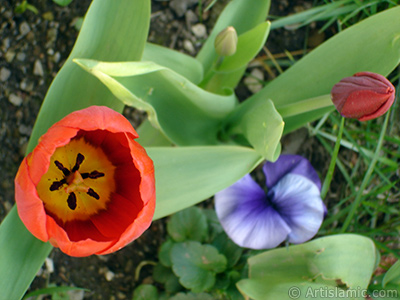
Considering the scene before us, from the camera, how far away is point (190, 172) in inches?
31.4

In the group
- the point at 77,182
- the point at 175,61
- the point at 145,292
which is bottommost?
the point at 145,292

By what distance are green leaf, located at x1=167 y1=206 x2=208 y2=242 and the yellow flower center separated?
0.32 metres

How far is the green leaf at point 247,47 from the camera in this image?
0.84 meters

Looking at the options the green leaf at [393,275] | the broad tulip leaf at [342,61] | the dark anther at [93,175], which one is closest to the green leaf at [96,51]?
the dark anther at [93,175]

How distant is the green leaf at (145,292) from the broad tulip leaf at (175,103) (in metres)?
0.42

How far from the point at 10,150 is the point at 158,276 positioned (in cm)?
51

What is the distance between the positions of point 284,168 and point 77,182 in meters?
0.55

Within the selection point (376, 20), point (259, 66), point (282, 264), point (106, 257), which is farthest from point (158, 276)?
point (376, 20)

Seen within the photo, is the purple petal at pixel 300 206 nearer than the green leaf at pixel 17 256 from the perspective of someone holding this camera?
No

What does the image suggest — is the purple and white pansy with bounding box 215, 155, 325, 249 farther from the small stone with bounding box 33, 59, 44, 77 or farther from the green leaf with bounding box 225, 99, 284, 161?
the small stone with bounding box 33, 59, 44, 77

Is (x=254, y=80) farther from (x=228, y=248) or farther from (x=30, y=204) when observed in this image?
(x=30, y=204)

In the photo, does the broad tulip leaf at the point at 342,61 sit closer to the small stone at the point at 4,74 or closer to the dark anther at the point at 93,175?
the dark anther at the point at 93,175

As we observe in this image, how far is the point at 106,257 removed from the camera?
1.18m

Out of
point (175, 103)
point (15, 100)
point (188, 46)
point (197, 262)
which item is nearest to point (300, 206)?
point (197, 262)
